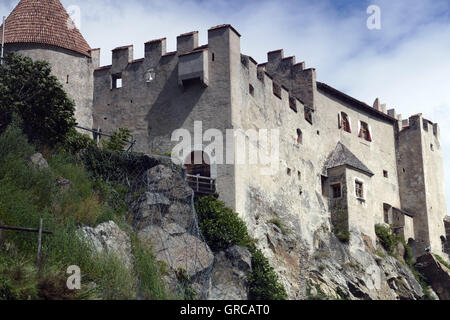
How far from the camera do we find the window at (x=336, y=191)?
39812mm

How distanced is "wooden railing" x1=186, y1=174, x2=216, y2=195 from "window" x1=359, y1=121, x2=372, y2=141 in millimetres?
17373

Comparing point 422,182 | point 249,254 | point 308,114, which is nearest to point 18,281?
point 249,254

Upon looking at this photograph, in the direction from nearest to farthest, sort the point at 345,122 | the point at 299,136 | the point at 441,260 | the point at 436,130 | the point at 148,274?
1. the point at 148,274
2. the point at 299,136
3. the point at 345,122
4. the point at 441,260
5. the point at 436,130

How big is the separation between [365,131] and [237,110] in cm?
1616

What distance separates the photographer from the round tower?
35.4m

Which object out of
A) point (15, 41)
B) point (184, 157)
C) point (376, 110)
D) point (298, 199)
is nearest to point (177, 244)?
point (184, 157)

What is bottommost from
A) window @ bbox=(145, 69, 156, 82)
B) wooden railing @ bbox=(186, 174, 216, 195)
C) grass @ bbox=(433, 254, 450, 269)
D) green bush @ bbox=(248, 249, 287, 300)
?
green bush @ bbox=(248, 249, 287, 300)

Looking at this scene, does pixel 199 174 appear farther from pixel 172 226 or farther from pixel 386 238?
pixel 386 238

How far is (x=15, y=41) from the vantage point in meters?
35.2

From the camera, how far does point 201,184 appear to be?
31438 mm

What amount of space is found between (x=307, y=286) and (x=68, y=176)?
41.9 feet

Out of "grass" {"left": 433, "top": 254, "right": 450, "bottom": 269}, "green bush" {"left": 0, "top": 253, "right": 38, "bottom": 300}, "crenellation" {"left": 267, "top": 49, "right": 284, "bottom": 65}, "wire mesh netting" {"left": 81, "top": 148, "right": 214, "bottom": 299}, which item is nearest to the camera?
"green bush" {"left": 0, "top": 253, "right": 38, "bottom": 300}

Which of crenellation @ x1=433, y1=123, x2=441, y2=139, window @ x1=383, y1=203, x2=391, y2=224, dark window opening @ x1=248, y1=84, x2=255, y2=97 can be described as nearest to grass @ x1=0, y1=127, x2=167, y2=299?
dark window opening @ x1=248, y1=84, x2=255, y2=97

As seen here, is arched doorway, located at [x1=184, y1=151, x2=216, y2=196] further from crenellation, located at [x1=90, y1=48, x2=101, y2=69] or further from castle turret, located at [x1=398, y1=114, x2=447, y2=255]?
castle turret, located at [x1=398, y1=114, x2=447, y2=255]
